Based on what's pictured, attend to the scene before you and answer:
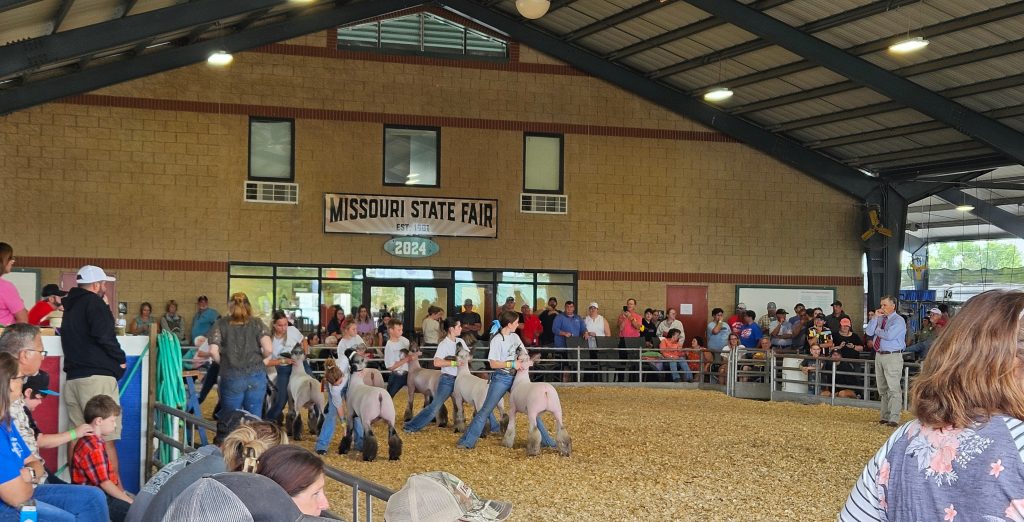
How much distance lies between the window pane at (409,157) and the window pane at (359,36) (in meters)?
1.93

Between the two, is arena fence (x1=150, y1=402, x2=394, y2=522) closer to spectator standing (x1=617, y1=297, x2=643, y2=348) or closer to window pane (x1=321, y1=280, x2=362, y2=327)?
window pane (x1=321, y1=280, x2=362, y2=327)

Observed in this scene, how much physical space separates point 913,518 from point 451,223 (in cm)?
2130

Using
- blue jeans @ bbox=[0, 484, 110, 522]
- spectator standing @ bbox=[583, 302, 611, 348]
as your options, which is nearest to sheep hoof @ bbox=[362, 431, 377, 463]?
blue jeans @ bbox=[0, 484, 110, 522]

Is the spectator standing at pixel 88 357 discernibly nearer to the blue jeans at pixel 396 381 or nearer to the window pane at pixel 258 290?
the blue jeans at pixel 396 381

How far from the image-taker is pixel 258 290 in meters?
22.6

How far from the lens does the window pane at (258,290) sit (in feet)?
73.7

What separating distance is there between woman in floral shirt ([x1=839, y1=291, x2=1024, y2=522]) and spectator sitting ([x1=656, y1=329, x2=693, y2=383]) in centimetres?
1969

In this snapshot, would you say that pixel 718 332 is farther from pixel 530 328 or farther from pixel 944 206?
pixel 944 206

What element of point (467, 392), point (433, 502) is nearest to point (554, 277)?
point (467, 392)

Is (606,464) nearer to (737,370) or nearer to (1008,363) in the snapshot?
(1008,363)

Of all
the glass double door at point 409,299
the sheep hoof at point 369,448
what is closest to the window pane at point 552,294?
the glass double door at point 409,299

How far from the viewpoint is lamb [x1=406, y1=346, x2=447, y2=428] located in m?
13.9

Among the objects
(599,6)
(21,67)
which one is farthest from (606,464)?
(599,6)

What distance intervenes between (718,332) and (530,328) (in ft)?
13.7
